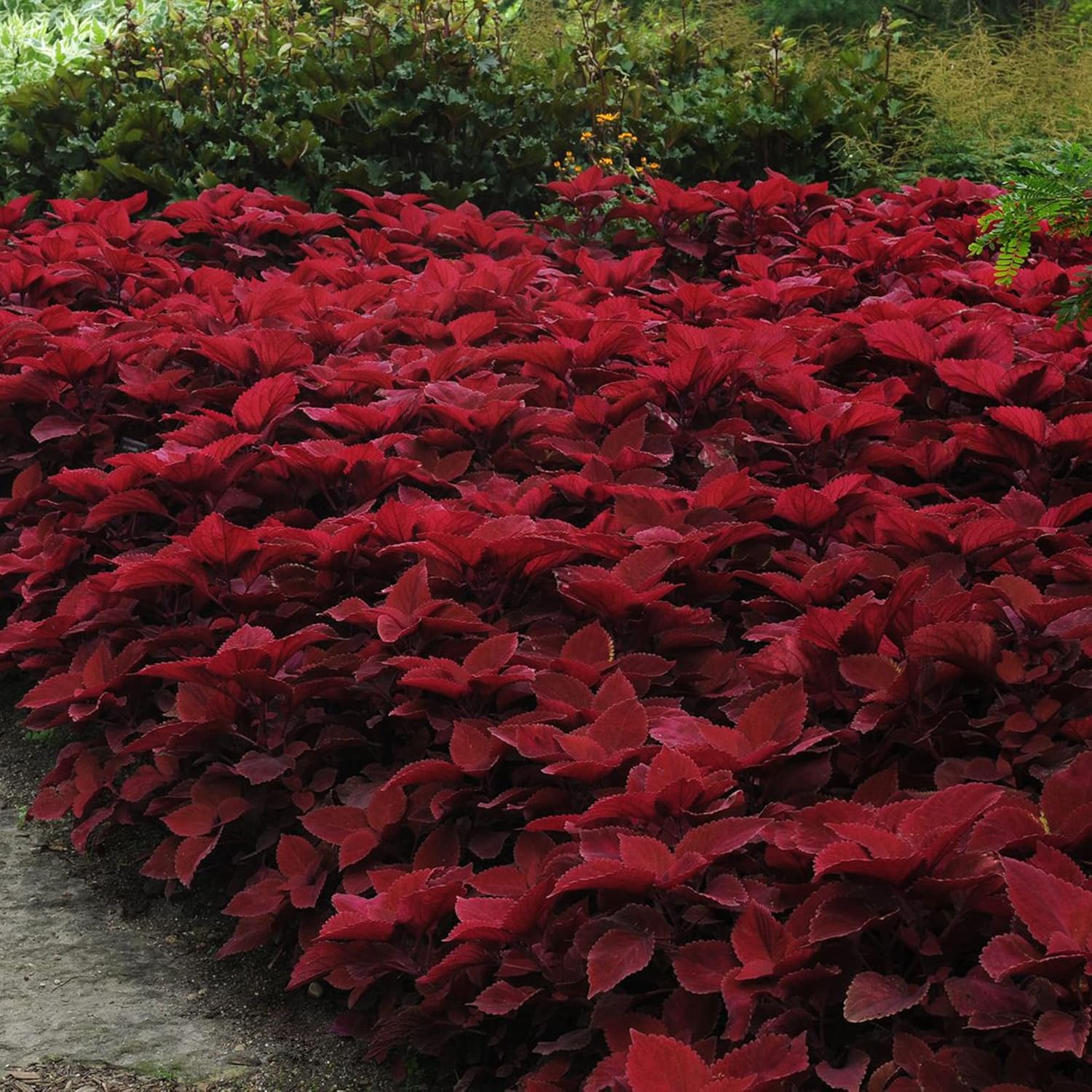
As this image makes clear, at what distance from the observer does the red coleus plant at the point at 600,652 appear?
1.56 m

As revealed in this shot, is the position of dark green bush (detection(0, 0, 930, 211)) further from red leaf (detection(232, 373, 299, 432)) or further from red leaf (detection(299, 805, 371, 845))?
red leaf (detection(299, 805, 371, 845))

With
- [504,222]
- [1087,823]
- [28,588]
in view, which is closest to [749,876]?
[1087,823]

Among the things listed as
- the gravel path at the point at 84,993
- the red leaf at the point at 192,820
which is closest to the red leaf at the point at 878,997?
the gravel path at the point at 84,993

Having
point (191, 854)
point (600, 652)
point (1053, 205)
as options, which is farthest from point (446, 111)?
point (191, 854)

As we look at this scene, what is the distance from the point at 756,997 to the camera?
155cm

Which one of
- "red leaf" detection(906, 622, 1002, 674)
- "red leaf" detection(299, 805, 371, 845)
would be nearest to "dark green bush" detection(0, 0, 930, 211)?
"red leaf" detection(299, 805, 371, 845)

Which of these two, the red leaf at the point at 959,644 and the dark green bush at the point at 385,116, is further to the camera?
the dark green bush at the point at 385,116

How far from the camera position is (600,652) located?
2090mm

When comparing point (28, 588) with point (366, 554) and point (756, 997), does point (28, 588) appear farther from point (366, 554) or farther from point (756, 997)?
point (756, 997)

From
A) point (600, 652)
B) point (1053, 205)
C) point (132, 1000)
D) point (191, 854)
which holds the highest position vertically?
point (1053, 205)

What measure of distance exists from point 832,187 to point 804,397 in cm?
338

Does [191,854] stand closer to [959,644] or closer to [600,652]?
[600,652]

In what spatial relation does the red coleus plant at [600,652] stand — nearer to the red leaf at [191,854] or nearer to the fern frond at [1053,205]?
the red leaf at [191,854]

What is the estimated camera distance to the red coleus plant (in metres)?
1.56
